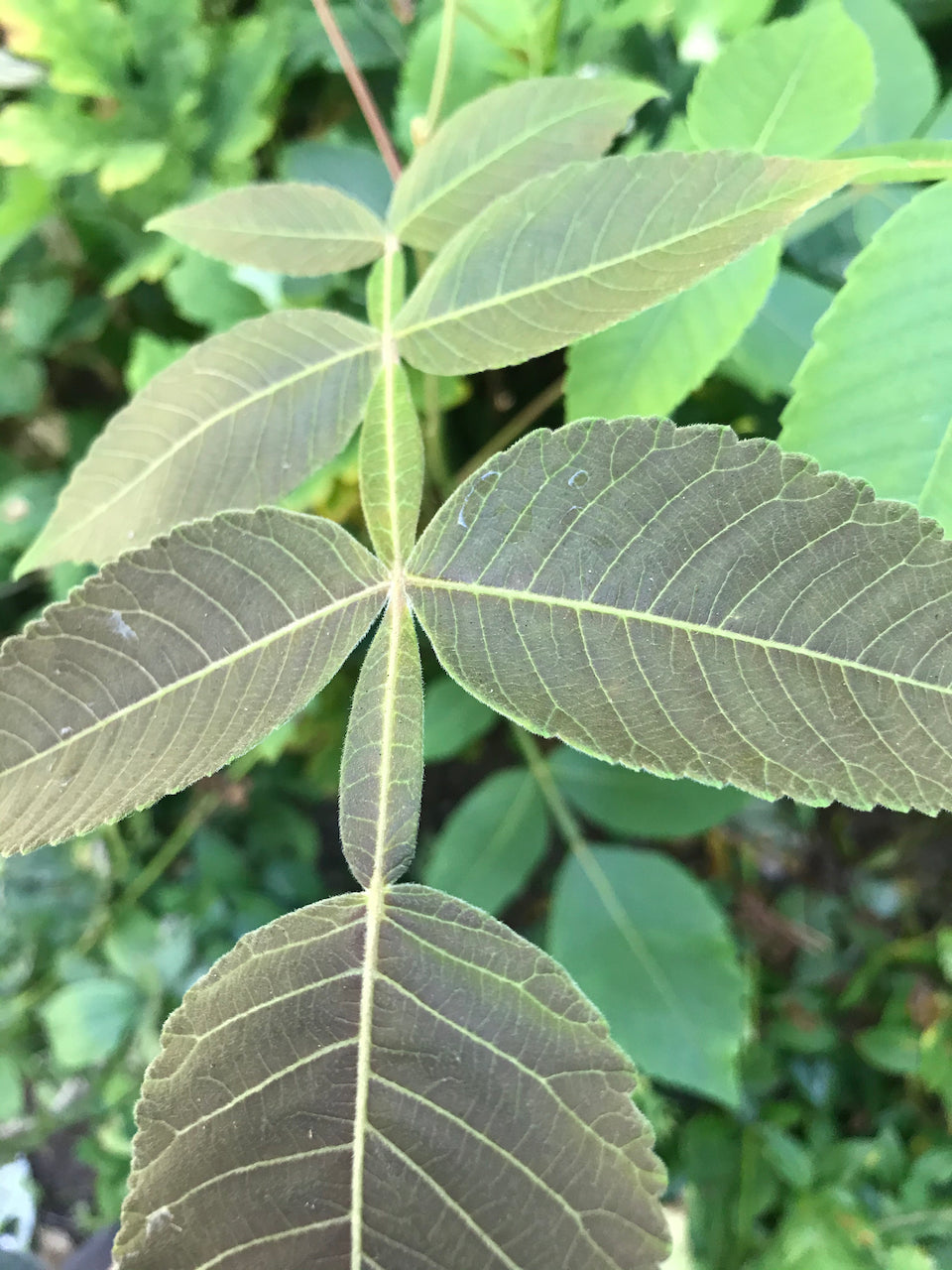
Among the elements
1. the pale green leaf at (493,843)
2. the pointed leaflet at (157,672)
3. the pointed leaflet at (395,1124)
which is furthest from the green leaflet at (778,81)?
the pale green leaf at (493,843)

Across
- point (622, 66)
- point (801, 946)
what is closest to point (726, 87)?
point (622, 66)

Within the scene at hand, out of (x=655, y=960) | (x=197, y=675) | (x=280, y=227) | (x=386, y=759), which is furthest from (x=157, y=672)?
(x=655, y=960)

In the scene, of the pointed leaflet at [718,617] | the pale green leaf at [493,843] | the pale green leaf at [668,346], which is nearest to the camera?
the pointed leaflet at [718,617]

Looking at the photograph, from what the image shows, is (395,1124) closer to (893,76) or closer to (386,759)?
(386,759)

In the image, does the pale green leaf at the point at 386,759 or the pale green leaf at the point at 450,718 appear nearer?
the pale green leaf at the point at 386,759

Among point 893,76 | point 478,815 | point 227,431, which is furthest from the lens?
point 478,815

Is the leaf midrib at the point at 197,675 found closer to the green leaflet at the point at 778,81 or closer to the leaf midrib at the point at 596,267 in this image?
the leaf midrib at the point at 596,267

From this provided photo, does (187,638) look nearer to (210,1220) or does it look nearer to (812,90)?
(210,1220)
